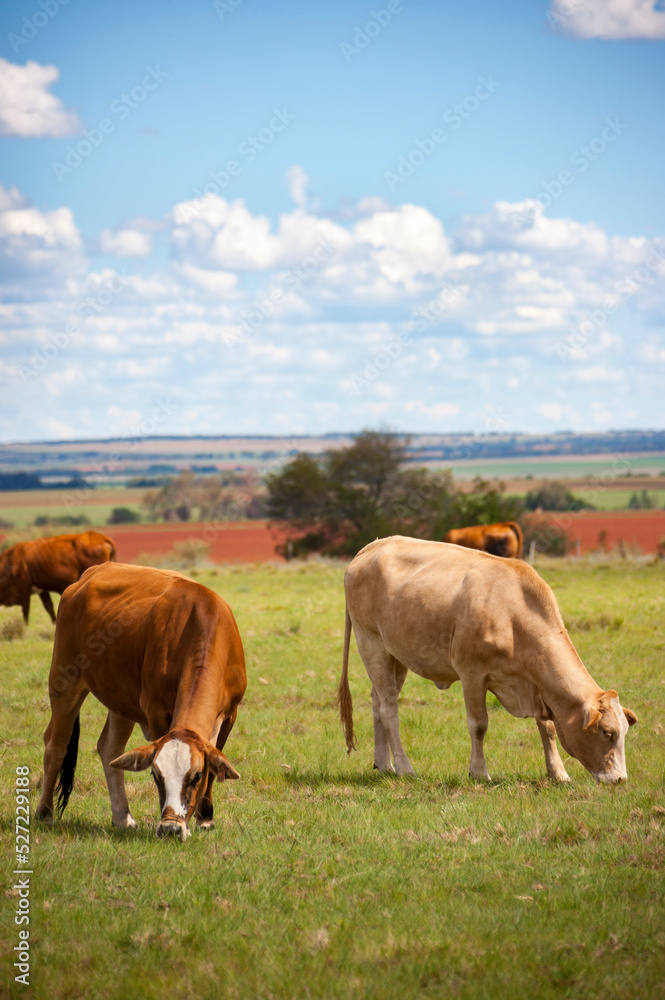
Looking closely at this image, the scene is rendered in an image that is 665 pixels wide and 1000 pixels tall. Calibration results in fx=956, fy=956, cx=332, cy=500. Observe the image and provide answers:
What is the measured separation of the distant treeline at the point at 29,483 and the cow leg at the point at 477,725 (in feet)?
391

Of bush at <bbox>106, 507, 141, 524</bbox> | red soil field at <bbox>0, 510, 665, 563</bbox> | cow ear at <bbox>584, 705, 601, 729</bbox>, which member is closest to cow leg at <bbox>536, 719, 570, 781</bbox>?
cow ear at <bbox>584, 705, 601, 729</bbox>

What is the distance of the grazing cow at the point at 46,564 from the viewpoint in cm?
2098

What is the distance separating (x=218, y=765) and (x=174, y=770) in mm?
362

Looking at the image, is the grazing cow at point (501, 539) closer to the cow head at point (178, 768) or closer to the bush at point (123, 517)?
the cow head at point (178, 768)

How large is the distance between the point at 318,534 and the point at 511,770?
44282mm

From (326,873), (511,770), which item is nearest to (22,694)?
(511,770)

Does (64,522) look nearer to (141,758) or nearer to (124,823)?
(124,823)

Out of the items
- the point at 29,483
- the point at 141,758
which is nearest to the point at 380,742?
the point at 141,758

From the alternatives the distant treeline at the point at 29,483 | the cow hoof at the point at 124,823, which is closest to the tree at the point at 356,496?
the cow hoof at the point at 124,823

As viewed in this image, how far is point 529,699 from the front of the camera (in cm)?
860

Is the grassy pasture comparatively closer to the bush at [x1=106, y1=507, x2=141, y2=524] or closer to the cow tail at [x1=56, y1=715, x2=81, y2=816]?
the cow tail at [x1=56, y1=715, x2=81, y2=816]

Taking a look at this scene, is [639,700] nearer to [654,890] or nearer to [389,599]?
[389,599]

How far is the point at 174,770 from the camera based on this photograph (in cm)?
605

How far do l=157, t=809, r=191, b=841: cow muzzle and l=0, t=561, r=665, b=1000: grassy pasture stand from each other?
241 millimetres
